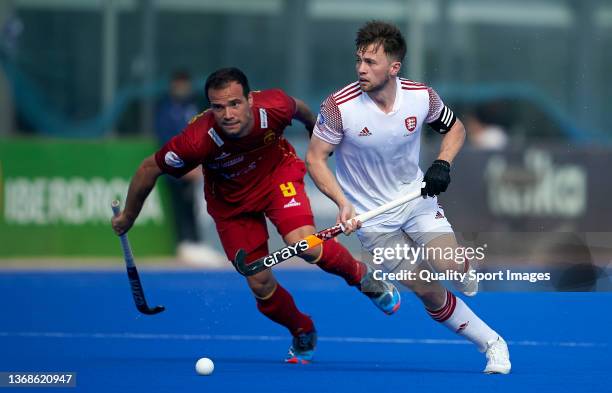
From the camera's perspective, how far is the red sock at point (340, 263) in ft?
22.9

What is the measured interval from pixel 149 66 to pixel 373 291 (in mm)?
7709

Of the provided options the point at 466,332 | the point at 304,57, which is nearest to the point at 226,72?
the point at 466,332

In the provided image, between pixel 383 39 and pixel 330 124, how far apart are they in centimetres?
48

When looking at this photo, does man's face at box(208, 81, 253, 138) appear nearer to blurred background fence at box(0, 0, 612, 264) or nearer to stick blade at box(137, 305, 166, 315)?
stick blade at box(137, 305, 166, 315)

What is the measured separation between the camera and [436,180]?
6.54 meters

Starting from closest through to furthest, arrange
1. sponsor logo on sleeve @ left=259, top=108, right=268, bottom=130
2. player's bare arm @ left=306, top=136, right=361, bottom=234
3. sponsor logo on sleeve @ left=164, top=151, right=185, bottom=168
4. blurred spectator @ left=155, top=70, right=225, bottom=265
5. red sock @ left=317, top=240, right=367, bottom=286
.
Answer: player's bare arm @ left=306, top=136, right=361, bottom=234 → sponsor logo on sleeve @ left=164, top=151, right=185, bottom=168 → red sock @ left=317, top=240, right=367, bottom=286 → sponsor logo on sleeve @ left=259, top=108, right=268, bottom=130 → blurred spectator @ left=155, top=70, right=225, bottom=265

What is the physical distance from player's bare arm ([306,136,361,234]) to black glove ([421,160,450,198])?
0.37 meters

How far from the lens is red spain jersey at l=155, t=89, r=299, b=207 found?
6.91 m

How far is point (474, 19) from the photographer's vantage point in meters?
14.9

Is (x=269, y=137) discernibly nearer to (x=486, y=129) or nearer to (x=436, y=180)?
(x=436, y=180)

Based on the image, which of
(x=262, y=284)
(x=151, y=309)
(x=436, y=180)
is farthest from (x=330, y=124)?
(x=151, y=309)

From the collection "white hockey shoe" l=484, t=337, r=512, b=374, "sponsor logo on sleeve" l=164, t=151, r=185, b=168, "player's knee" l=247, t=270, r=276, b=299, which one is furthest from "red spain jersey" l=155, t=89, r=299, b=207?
"white hockey shoe" l=484, t=337, r=512, b=374

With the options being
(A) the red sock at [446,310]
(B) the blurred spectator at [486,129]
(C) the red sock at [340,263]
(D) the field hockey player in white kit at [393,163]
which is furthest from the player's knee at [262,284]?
(B) the blurred spectator at [486,129]

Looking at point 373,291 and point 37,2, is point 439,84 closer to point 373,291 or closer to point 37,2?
point 37,2
